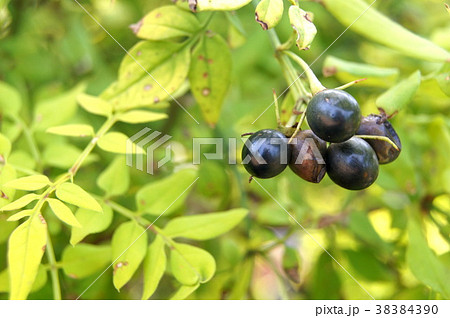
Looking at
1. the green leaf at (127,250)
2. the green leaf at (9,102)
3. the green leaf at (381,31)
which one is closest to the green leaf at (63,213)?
the green leaf at (127,250)

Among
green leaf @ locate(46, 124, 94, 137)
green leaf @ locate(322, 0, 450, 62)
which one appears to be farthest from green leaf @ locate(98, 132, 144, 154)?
green leaf @ locate(322, 0, 450, 62)

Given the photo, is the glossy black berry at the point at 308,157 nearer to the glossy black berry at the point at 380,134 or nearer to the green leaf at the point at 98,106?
the glossy black berry at the point at 380,134

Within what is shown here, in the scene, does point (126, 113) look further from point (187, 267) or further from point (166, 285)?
point (166, 285)

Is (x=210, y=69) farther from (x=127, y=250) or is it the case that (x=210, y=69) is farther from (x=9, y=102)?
(x=9, y=102)

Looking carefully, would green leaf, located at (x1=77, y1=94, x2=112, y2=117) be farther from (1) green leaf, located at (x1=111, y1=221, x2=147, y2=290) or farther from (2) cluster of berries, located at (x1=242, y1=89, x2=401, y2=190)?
(2) cluster of berries, located at (x1=242, y1=89, x2=401, y2=190)

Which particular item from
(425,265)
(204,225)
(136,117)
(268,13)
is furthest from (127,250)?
(425,265)

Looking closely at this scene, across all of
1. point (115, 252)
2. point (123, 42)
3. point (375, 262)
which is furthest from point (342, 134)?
point (123, 42)
